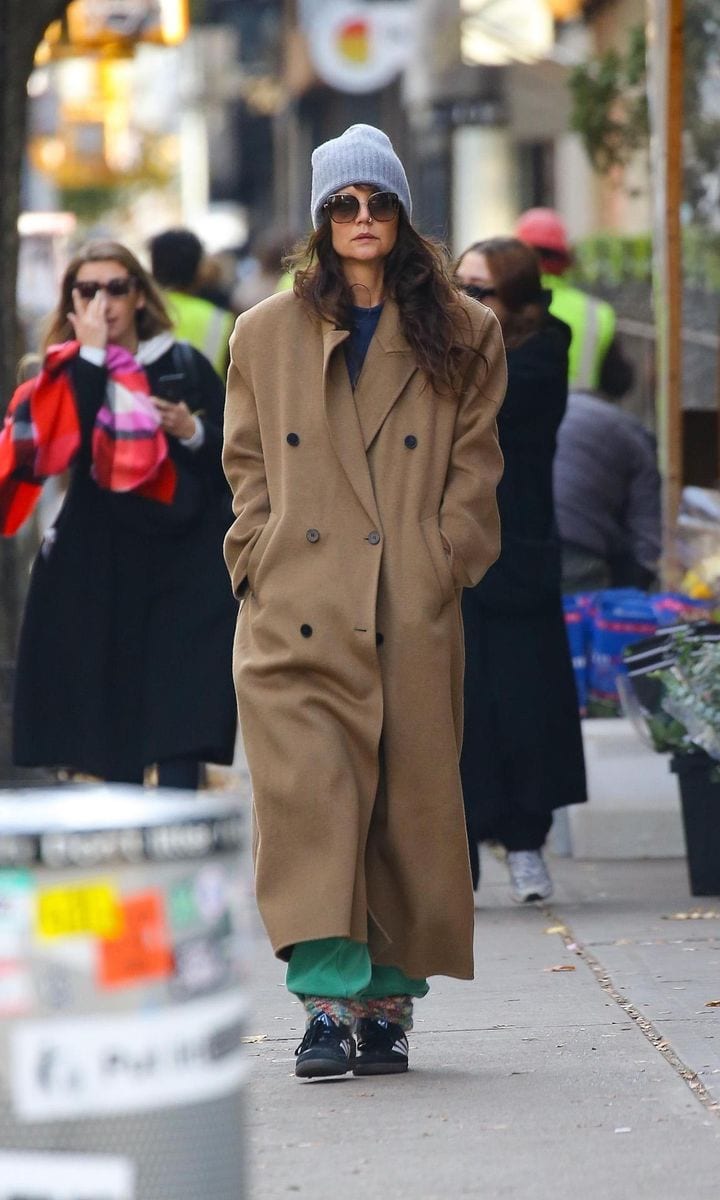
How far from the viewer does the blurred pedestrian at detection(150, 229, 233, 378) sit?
10.0m

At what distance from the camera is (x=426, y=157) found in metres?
21.7

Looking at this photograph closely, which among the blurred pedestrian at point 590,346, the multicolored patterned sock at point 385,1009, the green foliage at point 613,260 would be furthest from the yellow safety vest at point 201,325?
the multicolored patterned sock at point 385,1009

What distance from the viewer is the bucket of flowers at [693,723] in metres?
7.15

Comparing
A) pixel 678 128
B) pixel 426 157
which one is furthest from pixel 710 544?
pixel 426 157

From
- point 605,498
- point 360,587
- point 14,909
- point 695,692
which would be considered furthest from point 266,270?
point 14,909

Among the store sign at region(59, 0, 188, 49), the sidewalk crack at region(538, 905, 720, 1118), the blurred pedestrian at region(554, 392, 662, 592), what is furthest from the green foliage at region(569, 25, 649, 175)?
the sidewalk crack at region(538, 905, 720, 1118)

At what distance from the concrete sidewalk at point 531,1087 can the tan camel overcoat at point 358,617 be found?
0.31 metres

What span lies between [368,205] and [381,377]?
0.36 m

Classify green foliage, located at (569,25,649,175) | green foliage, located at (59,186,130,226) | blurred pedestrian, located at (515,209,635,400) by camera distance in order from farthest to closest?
1. green foliage, located at (59,186,130,226)
2. green foliage, located at (569,25,649,175)
3. blurred pedestrian, located at (515,209,635,400)

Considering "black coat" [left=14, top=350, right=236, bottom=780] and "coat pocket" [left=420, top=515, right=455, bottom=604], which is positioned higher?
"coat pocket" [left=420, top=515, right=455, bottom=604]

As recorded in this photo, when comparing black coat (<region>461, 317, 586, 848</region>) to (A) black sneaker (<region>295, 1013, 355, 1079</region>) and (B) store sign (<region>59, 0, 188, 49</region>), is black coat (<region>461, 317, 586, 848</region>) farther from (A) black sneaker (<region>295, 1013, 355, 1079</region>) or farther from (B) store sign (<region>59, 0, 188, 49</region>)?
(B) store sign (<region>59, 0, 188, 49</region>)

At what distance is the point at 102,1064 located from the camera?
283 cm

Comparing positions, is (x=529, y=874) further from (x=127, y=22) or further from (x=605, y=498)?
(x=127, y=22)

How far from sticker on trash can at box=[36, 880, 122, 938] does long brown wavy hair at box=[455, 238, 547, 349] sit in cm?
450
